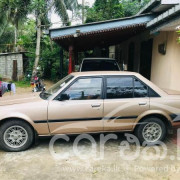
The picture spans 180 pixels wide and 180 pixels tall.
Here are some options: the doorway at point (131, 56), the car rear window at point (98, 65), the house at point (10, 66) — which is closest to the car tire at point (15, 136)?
the car rear window at point (98, 65)

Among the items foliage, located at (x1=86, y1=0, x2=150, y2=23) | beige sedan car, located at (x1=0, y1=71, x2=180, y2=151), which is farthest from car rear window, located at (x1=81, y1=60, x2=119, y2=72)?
foliage, located at (x1=86, y1=0, x2=150, y2=23)

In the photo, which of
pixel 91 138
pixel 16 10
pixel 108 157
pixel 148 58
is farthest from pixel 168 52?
pixel 16 10

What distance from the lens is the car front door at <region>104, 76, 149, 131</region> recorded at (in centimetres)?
439

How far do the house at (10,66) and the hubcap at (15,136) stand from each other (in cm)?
1280

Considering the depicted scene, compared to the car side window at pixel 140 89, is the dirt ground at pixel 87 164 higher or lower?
lower

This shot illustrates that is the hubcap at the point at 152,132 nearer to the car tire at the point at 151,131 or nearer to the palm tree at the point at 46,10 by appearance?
the car tire at the point at 151,131

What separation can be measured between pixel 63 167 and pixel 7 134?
130 cm

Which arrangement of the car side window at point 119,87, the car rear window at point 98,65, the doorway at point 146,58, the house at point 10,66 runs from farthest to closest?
1. the house at point 10,66
2. the doorway at point 146,58
3. the car rear window at point 98,65
4. the car side window at point 119,87

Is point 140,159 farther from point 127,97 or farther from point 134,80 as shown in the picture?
point 134,80

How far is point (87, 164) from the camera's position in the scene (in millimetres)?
3771

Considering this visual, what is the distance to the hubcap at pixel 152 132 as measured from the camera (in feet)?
15.0

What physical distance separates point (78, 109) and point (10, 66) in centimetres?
1373

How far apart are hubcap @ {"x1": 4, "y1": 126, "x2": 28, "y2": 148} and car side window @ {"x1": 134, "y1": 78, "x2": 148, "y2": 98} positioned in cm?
236

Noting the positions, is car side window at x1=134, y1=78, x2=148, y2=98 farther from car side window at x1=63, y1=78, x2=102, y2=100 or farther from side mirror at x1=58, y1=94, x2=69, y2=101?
side mirror at x1=58, y1=94, x2=69, y2=101
